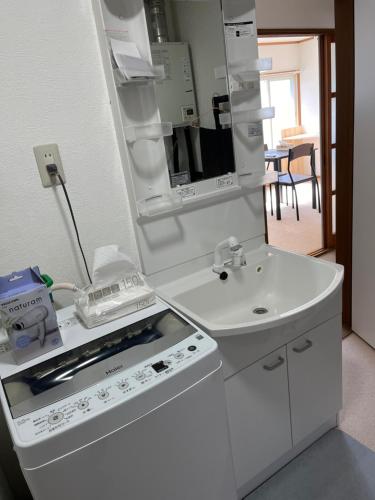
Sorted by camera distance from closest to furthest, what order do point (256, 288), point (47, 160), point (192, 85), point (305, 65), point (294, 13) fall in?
point (47, 160), point (192, 85), point (256, 288), point (294, 13), point (305, 65)

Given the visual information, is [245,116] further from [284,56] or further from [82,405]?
[284,56]

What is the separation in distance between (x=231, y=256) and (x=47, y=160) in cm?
81

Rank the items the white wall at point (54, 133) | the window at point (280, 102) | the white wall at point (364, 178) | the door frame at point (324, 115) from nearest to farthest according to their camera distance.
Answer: the white wall at point (54, 133) → the white wall at point (364, 178) → the door frame at point (324, 115) → the window at point (280, 102)

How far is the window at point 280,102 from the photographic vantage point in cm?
691

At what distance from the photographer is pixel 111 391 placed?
0.86 m

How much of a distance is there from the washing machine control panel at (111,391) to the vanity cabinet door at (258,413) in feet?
1.21

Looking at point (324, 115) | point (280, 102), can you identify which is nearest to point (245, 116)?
point (324, 115)

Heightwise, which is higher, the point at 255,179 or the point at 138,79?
the point at 138,79

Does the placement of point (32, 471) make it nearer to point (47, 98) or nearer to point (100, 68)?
point (47, 98)

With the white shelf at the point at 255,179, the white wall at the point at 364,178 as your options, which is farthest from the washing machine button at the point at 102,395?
the white wall at the point at 364,178

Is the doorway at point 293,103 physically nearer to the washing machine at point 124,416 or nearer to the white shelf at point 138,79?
the white shelf at point 138,79

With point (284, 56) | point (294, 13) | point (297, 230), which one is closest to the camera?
point (294, 13)

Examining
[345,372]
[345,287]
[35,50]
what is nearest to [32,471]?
[35,50]

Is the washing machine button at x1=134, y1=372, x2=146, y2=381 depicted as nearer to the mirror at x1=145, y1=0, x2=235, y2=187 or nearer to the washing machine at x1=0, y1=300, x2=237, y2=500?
the washing machine at x1=0, y1=300, x2=237, y2=500
